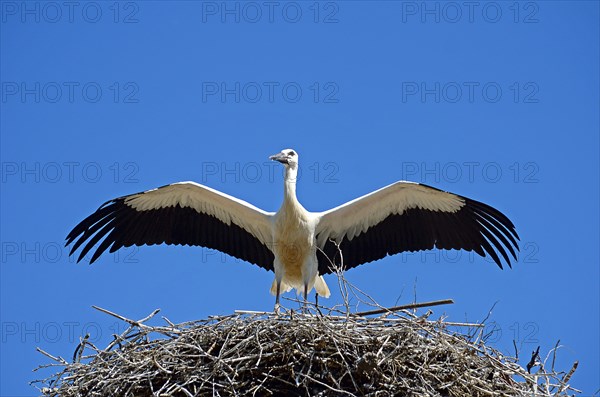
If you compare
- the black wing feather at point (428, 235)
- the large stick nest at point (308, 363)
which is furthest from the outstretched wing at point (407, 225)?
the large stick nest at point (308, 363)

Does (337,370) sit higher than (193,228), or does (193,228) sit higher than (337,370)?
(193,228)

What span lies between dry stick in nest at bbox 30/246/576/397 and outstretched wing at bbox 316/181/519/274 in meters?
2.05

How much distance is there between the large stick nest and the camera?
5.86 metres

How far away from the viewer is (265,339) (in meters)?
6.11

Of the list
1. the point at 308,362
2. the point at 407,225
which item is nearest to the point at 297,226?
the point at 407,225

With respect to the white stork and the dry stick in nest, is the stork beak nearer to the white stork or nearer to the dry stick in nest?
the white stork

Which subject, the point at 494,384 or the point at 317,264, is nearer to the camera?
the point at 494,384

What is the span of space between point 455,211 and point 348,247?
92cm

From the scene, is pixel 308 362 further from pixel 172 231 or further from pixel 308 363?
pixel 172 231

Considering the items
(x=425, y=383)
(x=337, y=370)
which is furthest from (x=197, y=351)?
(x=425, y=383)

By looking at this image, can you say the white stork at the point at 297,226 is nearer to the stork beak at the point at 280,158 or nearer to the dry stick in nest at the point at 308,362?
the stork beak at the point at 280,158

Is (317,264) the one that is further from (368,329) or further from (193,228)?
(368,329)

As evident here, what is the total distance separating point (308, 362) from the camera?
593 centimetres

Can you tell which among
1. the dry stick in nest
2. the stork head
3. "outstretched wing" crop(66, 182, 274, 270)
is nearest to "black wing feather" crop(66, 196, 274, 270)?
"outstretched wing" crop(66, 182, 274, 270)
